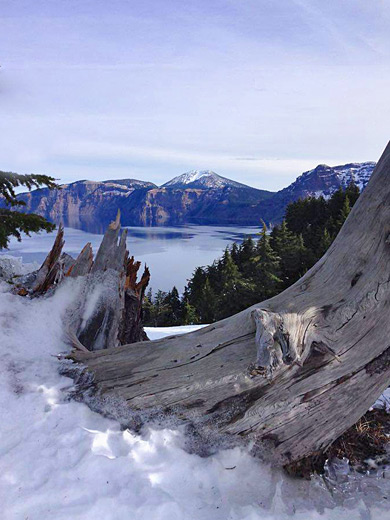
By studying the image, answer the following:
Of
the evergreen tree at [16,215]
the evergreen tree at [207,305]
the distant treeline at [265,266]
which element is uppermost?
the evergreen tree at [16,215]

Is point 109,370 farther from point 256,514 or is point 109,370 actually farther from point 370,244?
point 370,244

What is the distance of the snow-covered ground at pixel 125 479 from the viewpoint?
234 cm

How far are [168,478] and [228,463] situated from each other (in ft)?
1.80

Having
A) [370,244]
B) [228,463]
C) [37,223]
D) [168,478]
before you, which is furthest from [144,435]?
[37,223]

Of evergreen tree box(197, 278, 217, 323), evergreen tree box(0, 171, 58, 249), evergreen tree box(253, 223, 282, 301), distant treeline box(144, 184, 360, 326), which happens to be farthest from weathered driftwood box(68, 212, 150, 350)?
evergreen tree box(197, 278, 217, 323)

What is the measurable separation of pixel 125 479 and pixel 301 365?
1.73 m

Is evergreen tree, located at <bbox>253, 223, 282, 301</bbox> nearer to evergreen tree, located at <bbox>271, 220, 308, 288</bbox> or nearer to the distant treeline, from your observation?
the distant treeline

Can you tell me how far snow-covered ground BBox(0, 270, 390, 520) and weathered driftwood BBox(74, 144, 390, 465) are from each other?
1.02 ft

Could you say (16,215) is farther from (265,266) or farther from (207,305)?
(207,305)

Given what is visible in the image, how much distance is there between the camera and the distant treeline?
979 inches

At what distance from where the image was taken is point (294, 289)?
3797mm

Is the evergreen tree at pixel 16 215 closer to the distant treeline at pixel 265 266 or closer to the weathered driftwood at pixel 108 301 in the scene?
the weathered driftwood at pixel 108 301

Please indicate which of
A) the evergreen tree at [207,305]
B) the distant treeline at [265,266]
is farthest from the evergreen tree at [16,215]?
the evergreen tree at [207,305]

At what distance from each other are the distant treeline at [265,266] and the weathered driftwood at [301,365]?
17.0 m
